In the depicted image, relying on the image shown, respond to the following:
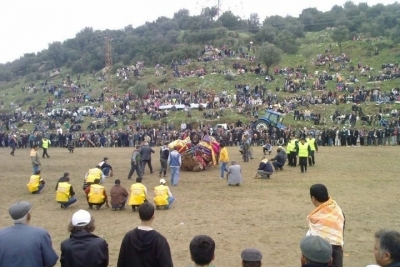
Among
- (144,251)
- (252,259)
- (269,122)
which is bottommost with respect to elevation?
(144,251)

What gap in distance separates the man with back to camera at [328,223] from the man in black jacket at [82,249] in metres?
2.46

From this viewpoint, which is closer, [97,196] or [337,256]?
[337,256]

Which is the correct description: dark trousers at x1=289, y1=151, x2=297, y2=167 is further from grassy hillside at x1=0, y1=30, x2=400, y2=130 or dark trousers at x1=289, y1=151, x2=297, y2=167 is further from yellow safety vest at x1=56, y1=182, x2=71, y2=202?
grassy hillside at x1=0, y1=30, x2=400, y2=130

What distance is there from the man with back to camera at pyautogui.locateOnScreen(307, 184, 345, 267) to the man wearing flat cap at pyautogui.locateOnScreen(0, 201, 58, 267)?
3.00 meters

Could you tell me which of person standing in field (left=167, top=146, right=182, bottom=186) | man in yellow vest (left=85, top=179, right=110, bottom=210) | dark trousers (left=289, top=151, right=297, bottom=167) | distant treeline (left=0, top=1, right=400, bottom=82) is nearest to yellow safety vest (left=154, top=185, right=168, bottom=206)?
man in yellow vest (left=85, top=179, right=110, bottom=210)

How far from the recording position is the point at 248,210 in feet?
40.3

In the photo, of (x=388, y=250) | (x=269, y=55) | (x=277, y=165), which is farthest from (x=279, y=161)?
(x=269, y=55)

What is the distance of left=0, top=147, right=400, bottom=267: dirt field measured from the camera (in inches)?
356

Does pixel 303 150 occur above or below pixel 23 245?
above

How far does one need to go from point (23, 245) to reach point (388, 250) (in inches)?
135

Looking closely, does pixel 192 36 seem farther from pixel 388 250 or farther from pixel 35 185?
pixel 388 250

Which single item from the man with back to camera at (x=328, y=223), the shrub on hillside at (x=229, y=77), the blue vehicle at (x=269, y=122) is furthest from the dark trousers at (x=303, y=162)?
the shrub on hillside at (x=229, y=77)

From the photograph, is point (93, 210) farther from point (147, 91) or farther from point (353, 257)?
point (147, 91)

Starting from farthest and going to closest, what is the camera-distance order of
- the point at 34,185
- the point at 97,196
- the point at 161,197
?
1. the point at 34,185
2. the point at 97,196
3. the point at 161,197
